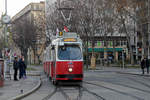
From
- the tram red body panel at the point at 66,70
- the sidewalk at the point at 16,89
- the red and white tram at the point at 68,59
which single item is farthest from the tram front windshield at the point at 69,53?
the sidewalk at the point at 16,89

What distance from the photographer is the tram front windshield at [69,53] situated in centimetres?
1969

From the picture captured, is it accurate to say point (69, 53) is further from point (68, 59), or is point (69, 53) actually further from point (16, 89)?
point (16, 89)

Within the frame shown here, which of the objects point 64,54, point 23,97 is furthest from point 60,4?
point 23,97

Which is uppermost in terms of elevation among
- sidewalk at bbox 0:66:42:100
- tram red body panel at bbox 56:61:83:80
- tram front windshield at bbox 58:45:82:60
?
tram front windshield at bbox 58:45:82:60

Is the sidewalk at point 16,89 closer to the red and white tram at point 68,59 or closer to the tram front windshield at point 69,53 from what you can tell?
the red and white tram at point 68,59

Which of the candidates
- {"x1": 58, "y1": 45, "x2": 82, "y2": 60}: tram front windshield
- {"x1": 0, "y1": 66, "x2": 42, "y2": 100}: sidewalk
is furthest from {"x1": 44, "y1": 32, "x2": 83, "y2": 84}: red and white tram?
{"x1": 0, "y1": 66, "x2": 42, "y2": 100}: sidewalk

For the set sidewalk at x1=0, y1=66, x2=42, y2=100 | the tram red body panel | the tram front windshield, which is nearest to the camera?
sidewalk at x1=0, y1=66, x2=42, y2=100

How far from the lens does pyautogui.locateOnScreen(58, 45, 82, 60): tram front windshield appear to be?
19688 millimetres

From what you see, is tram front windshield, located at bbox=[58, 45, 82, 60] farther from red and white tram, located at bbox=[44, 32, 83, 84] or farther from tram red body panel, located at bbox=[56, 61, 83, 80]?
tram red body panel, located at bbox=[56, 61, 83, 80]

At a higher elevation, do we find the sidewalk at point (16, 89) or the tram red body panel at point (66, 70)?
the tram red body panel at point (66, 70)

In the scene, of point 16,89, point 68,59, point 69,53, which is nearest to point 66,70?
point 68,59

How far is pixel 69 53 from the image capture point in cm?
1978

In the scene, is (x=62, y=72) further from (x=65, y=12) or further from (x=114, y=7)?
(x=114, y=7)

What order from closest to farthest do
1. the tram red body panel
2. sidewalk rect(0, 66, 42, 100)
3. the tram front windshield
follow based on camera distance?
sidewalk rect(0, 66, 42, 100), the tram red body panel, the tram front windshield
